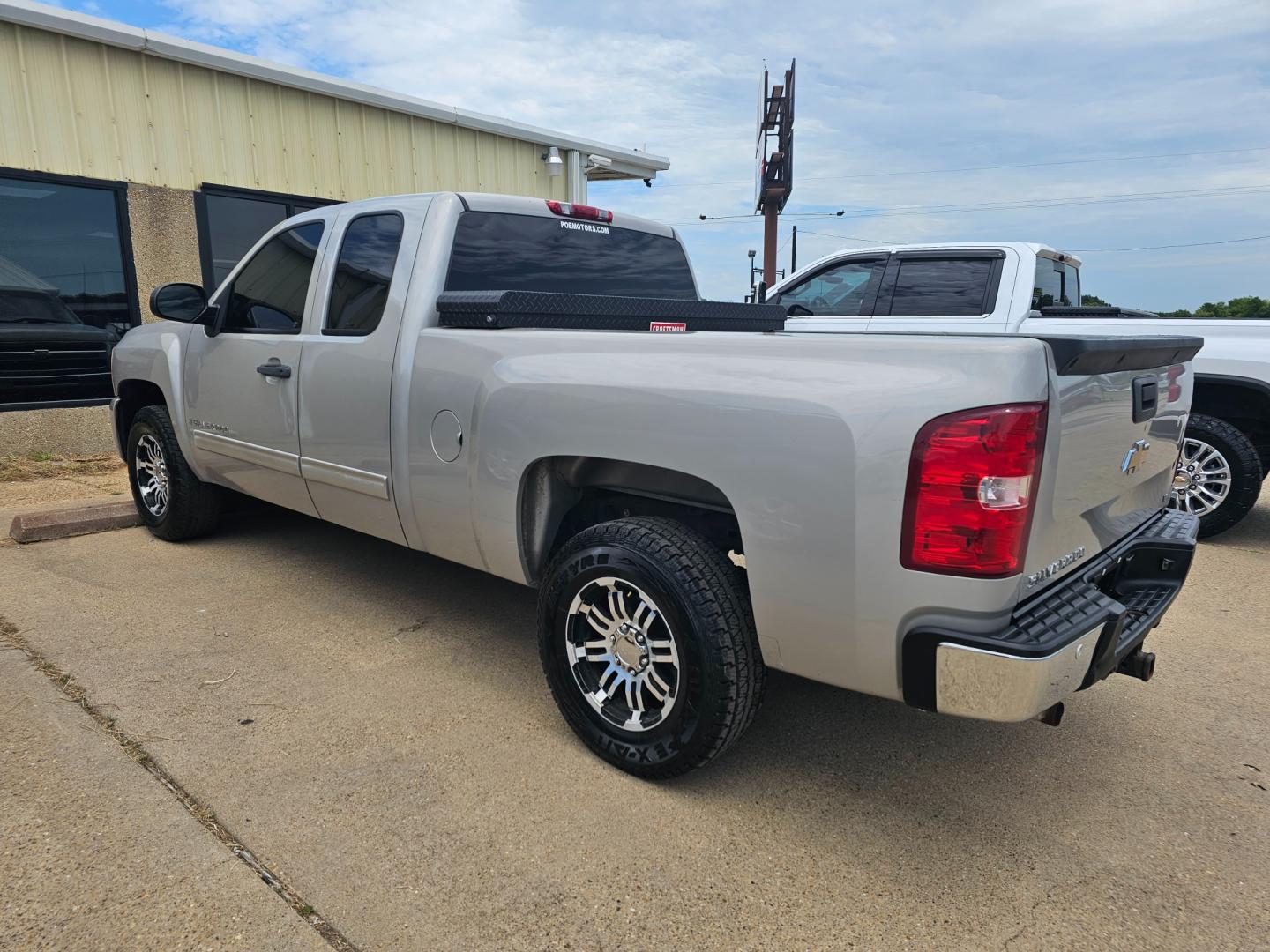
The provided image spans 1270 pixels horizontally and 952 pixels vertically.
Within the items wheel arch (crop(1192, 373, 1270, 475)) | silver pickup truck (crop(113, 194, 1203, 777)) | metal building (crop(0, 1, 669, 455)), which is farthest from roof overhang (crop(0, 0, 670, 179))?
wheel arch (crop(1192, 373, 1270, 475))

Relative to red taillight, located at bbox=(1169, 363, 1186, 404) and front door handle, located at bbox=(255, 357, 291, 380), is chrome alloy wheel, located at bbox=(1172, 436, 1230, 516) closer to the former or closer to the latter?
red taillight, located at bbox=(1169, 363, 1186, 404)

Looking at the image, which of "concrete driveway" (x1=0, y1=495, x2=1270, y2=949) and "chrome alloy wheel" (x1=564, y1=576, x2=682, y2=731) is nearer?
"concrete driveway" (x1=0, y1=495, x2=1270, y2=949)

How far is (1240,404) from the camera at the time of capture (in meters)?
5.55

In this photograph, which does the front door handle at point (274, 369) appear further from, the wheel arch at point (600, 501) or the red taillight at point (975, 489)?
the red taillight at point (975, 489)

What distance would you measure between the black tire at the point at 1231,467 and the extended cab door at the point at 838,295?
236 centimetres

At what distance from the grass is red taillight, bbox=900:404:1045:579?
7.84m

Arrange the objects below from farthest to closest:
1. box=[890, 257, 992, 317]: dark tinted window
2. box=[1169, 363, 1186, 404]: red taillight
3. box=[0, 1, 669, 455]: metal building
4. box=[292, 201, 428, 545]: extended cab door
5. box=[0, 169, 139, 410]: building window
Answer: box=[0, 169, 139, 410]: building window
box=[0, 1, 669, 455]: metal building
box=[890, 257, 992, 317]: dark tinted window
box=[292, 201, 428, 545]: extended cab door
box=[1169, 363, 1186, 404]: red taillight

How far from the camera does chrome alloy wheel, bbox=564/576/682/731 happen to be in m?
2.52

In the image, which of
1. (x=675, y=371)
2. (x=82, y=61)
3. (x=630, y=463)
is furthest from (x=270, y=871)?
(x=82, y=61)

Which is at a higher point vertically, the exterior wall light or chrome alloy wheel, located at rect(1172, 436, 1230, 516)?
the exterior wall light

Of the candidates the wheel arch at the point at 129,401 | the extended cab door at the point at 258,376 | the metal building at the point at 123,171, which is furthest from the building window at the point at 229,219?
the extended cab door at the point at 258,376

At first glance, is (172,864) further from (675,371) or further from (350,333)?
(350,333)

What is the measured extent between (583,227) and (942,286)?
11.4 ft

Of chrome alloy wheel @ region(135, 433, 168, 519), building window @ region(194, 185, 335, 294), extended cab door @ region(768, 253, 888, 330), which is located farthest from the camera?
building window @ region(194, 185, 335, 294)
